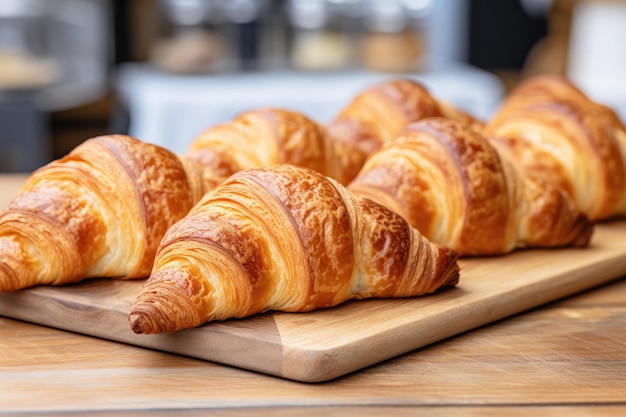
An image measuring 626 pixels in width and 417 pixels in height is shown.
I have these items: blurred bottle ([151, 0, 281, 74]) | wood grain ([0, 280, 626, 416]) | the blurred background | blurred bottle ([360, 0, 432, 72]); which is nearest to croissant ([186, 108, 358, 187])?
wood grain ([0, 280, 626, 416])

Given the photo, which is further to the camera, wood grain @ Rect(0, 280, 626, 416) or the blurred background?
the blurred background

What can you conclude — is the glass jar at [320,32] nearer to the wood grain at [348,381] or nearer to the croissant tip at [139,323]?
the wood grain at [348,381]

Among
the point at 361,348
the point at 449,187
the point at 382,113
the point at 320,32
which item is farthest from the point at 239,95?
the point at 361,348

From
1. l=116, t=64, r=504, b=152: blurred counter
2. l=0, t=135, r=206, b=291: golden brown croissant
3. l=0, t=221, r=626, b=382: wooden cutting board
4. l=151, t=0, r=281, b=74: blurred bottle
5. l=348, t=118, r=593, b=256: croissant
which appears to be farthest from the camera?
l=151, t=0, r=281, b=74: blurred bottle

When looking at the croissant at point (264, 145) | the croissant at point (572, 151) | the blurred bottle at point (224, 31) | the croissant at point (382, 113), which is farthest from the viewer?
the blurred bottle at point (224, 31)

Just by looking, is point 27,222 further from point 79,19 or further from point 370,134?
point 79,19

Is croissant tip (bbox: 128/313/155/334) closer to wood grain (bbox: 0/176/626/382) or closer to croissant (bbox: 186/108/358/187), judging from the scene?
wood grain (bbox: 0/176/626/382)

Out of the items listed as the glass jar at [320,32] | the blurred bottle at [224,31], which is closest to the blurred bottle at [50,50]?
the blurred bottle at [224,31]
